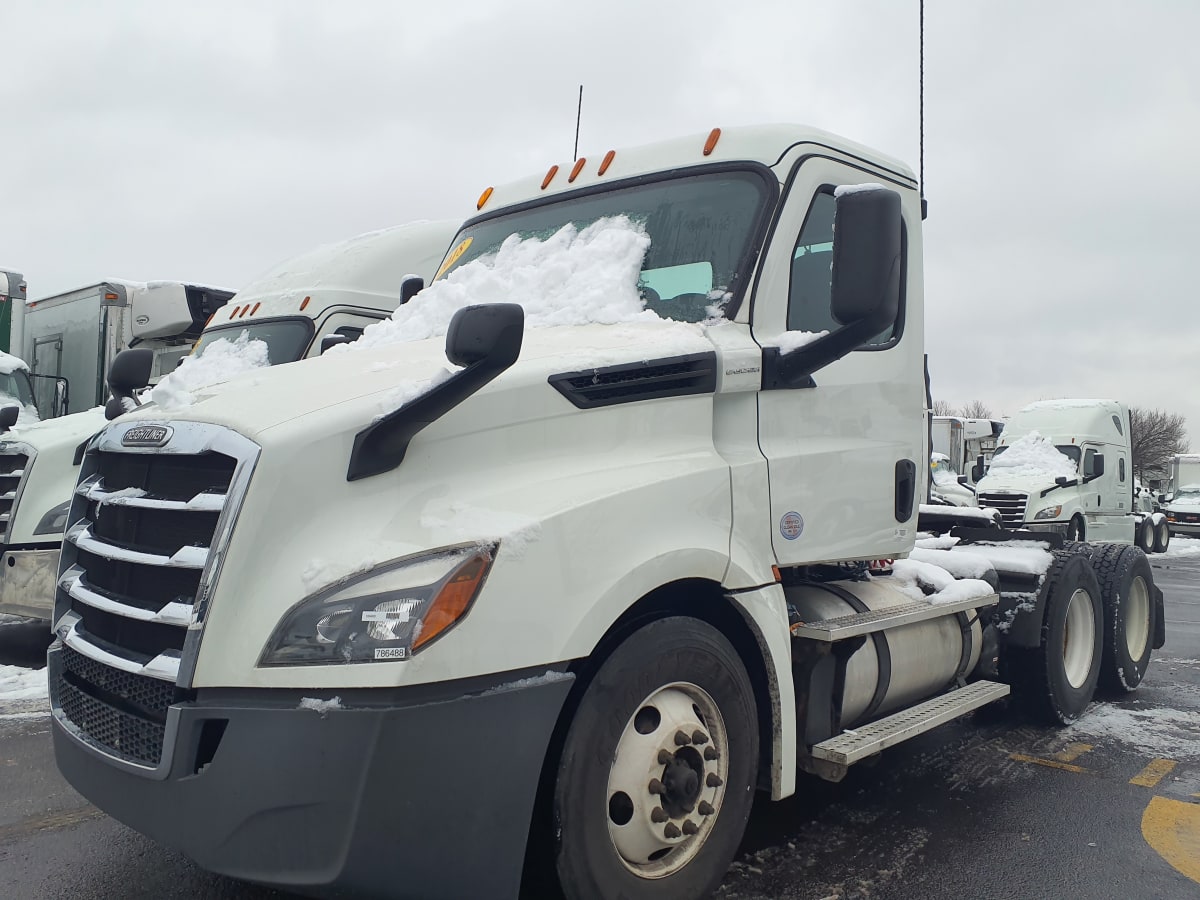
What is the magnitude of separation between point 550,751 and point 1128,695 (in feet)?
18.3

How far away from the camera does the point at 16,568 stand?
671 centimetres

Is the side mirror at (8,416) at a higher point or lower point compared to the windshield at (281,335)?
lower

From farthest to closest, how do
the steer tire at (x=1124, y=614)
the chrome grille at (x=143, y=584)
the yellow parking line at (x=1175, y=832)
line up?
the steer tire at (x=1124, y=614), the yellow parking line at (x=1175, y=832), the chrome grille at (x=143, y=584)

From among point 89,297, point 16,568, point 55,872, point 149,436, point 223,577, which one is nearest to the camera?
point 223,577

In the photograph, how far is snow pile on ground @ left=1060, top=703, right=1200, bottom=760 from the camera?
5446 mm

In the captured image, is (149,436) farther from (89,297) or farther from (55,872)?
(89,297)

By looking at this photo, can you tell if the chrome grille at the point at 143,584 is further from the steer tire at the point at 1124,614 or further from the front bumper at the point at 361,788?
the steer tire at the point at 1124,614

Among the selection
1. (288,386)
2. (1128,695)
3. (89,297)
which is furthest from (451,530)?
(89,297)

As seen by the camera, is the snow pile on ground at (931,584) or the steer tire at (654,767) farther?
the snow pile on ground at (931,584)

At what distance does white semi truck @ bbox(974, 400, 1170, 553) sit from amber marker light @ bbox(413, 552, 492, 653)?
15600 mm

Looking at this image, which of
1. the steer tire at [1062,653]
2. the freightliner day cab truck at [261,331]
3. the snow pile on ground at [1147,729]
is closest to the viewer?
the snow pile on ground at [1147,729]

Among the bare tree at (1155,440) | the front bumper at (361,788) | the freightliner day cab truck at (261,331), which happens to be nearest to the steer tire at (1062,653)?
the front bumper at (361,788)

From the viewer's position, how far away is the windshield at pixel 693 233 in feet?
12.1

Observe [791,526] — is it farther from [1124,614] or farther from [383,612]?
[1124,614]
